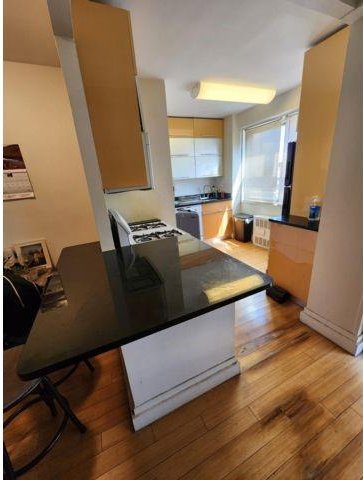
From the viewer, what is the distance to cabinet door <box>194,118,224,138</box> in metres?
3.97

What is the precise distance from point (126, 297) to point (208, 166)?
3835 mm

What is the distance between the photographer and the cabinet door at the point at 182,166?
3.91 metres

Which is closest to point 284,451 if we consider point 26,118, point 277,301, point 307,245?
point 277,301

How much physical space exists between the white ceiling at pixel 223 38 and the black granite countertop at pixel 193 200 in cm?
184

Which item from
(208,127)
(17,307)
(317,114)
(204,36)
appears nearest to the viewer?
(17,307)

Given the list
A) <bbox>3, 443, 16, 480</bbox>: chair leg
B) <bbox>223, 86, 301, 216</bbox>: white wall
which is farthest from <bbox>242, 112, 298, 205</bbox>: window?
<bbox>3, 443, 16, 480</bbox>: chair leg

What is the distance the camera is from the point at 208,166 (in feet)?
13.9

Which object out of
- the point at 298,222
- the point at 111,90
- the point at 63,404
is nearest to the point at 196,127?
the point at 298,222

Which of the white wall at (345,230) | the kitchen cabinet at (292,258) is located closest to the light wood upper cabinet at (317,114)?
the kitchen cabinet at (292,258)

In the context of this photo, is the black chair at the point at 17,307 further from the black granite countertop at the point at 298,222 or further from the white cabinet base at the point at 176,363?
the black granite countertop at the point at 298,222

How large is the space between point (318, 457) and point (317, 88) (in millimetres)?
2714

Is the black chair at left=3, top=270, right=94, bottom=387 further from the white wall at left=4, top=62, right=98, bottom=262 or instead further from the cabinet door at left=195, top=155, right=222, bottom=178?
the cabinet door at left=195, top=155, right=222, bottom=178

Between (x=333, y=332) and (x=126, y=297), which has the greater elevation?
(x=126, y=297)

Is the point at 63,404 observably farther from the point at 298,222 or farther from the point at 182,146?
the point at 182,146
